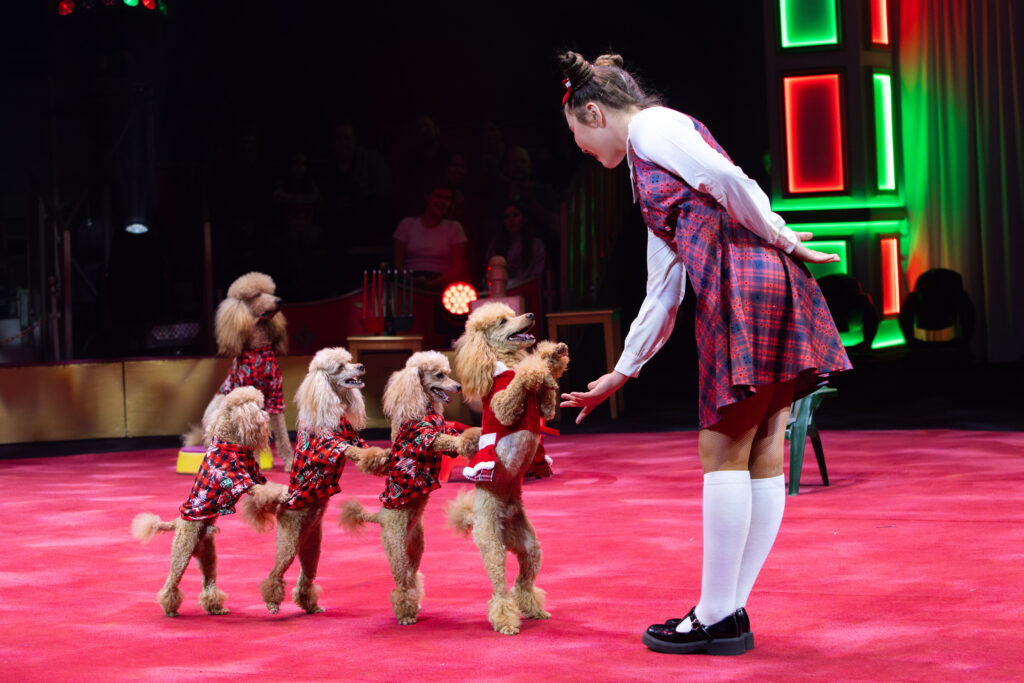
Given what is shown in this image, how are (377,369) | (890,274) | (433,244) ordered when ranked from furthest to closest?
(890,274)
(433,244)
(377,369)

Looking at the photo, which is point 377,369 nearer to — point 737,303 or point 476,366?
point 476,366

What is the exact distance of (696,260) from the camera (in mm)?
2432

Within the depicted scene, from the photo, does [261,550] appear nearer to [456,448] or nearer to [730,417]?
[456,448]

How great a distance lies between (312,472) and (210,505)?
1.04 ft

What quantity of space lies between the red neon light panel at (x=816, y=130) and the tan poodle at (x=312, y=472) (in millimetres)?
8639

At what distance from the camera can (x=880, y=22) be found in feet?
37.1

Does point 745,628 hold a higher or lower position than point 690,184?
lower

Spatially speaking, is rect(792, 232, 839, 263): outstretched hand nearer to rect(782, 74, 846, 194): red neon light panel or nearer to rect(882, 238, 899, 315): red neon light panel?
rect(782, 74, 846, 194): red neon light panel

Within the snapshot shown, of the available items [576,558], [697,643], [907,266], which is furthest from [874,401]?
[697,643]

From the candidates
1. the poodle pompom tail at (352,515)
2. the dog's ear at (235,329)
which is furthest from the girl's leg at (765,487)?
the dog's ear at (235,329)

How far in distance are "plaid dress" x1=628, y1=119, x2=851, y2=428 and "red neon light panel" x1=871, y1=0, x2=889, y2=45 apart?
31.6 ft

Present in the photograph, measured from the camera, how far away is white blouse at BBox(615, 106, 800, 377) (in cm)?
238

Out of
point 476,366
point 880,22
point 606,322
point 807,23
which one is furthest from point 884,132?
point 476,366

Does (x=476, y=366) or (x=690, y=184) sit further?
(x=476, y=366)
